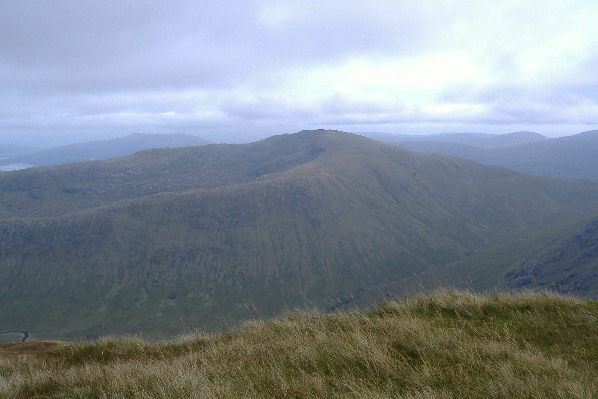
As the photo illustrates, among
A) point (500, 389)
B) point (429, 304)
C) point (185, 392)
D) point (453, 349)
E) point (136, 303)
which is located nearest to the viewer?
point (500, 389)

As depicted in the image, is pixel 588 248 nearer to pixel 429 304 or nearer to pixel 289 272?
pixel 289 272

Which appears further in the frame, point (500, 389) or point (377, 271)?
point (377, 271)

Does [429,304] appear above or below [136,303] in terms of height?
above

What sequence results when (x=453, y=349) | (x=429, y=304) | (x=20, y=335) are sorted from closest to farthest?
(x=453, y=349)
(x=429, y=304)
(x=20, y=335)

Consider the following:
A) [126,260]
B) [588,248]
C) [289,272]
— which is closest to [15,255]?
[126,260]

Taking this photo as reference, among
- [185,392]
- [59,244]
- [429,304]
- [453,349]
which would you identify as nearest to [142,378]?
[185,392]

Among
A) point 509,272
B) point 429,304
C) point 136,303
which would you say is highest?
point 429,304

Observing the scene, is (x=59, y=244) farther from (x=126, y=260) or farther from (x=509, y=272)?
(x=509, y=272)
